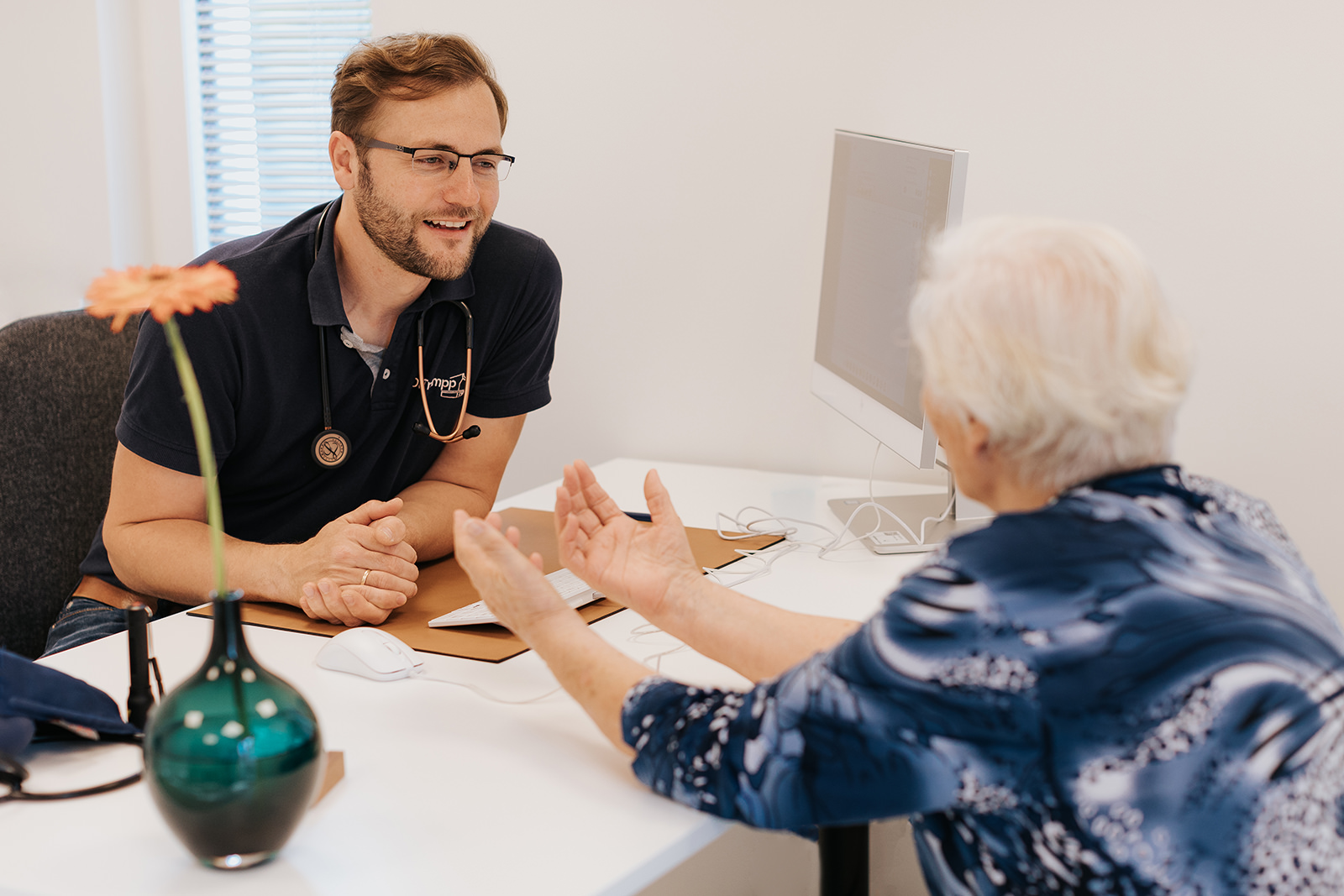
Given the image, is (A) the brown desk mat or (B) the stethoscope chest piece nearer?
(A) the brown desk mat

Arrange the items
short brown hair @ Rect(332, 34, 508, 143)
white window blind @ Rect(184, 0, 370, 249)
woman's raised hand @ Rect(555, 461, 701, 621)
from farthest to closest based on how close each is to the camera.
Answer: white window blind @ Rect(184, 0, 370, 249) → short brown hair @ Rect(332, 34, 508, 143) → woman's raised hand @ Rect(555, 461, 701, 621)

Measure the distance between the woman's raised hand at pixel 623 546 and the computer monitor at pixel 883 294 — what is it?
1.31 feet

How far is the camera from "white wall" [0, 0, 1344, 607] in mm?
1783

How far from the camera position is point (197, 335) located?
145 cm

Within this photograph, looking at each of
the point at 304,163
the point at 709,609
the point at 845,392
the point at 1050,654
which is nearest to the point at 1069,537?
the point at 1050,654

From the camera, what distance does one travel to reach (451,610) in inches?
52.9

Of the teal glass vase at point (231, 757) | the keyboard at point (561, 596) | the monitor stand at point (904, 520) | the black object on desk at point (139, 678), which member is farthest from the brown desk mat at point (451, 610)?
the teal glass vase at point (231, 757)

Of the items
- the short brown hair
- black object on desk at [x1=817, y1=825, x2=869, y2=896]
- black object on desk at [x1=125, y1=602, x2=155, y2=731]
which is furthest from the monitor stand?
black object on desk at [x1=125, y1=602, x2=155, y2=731]

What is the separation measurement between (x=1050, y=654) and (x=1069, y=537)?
8cm

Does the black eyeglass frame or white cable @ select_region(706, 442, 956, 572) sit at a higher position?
the black eyeglass frame

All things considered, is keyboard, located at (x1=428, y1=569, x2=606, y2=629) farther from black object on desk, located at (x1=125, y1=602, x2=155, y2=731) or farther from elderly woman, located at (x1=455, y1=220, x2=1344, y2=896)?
elderly woman, located at (x1=455, y1=220, x2=1344, y2=896)

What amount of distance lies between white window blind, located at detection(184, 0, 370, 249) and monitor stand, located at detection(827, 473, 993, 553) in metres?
1.57

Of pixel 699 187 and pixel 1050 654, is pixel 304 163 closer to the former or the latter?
pixel 699 187

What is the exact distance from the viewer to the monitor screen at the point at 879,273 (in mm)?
1479
